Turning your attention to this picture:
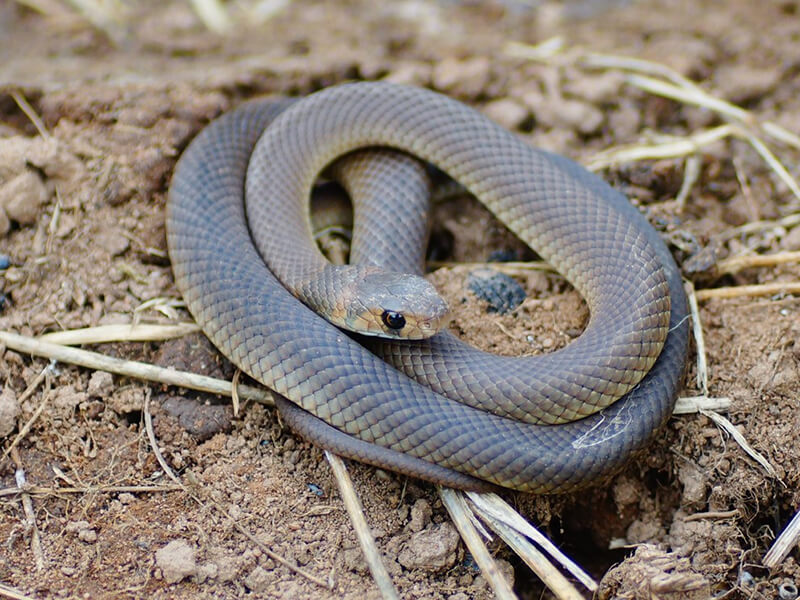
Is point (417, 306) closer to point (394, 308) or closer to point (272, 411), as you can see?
point (394, 308)

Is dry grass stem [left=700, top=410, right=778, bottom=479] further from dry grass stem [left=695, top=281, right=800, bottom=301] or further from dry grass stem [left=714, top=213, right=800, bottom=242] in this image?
dry grass stem [left=714, top=213, right=800, bottom=242]

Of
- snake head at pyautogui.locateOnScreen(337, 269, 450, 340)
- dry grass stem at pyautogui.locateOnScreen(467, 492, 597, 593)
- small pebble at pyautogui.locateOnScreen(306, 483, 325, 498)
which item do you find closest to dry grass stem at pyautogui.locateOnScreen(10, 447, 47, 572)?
small pebble at pyautogui.locateOnScreen(306, 483, 325, 498)

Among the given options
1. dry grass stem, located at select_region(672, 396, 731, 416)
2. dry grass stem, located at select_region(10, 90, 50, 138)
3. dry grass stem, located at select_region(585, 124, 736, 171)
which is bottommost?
dry grass stem, located at select_region(672, 396, 731, 416)

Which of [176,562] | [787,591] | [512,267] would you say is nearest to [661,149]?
[512,267]

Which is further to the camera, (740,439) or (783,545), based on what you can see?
(740,439)

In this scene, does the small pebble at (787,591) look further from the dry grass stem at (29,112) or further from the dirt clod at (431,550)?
the dry grass stem at (29,112)

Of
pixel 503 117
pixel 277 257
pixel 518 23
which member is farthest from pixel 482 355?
pixel 518 23
